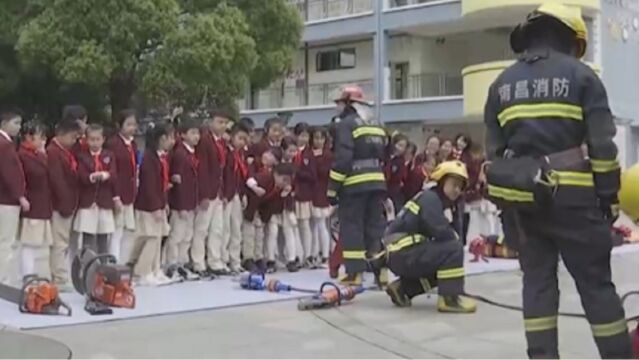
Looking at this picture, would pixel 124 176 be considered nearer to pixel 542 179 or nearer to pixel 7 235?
pixel 7 235

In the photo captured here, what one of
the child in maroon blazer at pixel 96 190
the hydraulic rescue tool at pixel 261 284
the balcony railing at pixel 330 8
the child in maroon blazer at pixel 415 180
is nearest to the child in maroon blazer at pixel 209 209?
the hydraulic rescue tool at pixel 261 284

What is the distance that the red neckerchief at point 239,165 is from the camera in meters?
10.2

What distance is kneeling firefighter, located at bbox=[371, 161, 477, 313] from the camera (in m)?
7.87

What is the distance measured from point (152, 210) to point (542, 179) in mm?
5107

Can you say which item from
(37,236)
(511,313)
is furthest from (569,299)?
(37,236)

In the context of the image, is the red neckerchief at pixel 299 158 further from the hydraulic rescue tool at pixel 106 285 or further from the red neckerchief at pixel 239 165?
the hydraulic rescue tool at pixel 106 285

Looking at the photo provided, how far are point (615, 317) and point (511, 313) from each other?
9.83 ft

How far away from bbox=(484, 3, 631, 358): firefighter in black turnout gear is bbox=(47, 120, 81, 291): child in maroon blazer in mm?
4857

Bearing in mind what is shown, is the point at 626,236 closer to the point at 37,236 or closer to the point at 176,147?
the point at 176,147

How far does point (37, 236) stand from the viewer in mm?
8680

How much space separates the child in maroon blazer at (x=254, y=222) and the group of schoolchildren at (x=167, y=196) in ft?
0.04

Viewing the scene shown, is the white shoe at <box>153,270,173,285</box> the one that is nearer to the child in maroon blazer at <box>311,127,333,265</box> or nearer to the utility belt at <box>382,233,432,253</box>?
the child in maroon blazer at <box>311,127,333,265</box>

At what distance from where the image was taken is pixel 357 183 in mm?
9125

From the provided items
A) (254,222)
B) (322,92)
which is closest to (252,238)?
(254,222)
